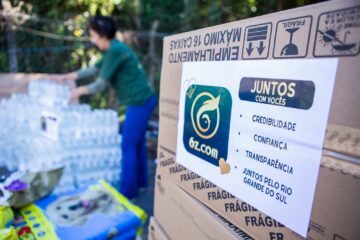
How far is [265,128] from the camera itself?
84 cm

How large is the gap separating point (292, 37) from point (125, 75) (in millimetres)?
2028

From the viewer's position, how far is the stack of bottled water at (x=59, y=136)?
102 inches

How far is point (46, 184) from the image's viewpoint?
1.94 metres

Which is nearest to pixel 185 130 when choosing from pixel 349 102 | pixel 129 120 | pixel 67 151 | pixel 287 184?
pixel 287 184

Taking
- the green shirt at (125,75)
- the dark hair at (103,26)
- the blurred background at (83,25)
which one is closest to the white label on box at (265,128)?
the green shirt at (125,75)

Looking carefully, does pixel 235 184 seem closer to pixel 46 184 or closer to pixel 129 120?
pixel 46 184

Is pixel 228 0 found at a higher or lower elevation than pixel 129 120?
higher

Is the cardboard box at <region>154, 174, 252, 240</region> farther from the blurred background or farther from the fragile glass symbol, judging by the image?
the blurred background

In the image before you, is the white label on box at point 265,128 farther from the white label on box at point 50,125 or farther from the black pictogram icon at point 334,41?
the white label on box at point 50,125

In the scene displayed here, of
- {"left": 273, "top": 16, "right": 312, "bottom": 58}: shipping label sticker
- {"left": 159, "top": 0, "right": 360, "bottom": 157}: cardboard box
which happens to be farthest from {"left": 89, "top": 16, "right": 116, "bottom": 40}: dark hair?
{"left": 273, "top": 16, "right": 312, "bottom": 58}: shipping label sticker

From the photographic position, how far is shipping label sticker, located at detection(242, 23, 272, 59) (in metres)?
0.85

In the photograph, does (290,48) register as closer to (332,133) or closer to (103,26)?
(332,133)

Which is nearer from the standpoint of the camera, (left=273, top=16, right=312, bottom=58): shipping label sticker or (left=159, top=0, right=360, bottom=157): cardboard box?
(left=159, top=0, right=360, bottom=157): cardboard box

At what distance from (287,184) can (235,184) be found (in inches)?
8.4
